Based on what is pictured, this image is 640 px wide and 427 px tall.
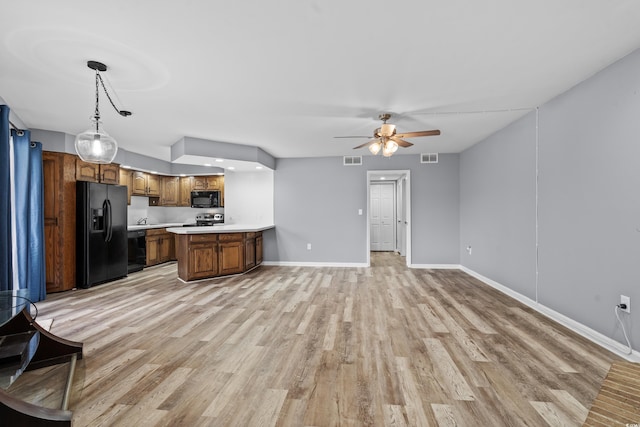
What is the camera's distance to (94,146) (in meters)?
2.25

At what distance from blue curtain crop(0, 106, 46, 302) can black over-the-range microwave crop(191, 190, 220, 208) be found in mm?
3108

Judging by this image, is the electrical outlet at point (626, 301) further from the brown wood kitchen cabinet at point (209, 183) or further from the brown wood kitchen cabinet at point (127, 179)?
the brown wood kitchen cabinet at point (127, 179)

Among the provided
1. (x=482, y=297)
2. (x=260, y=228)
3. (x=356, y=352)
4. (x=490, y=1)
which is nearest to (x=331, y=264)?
(x=260, y=228)

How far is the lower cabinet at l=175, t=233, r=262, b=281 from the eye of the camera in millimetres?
4758

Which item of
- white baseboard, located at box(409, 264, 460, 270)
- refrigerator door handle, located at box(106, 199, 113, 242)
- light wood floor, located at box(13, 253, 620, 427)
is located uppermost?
refrigerator door handle, located at box(106, 199, 113, 242)

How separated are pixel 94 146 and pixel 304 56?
190 centimetres

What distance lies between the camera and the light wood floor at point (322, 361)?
1.66 metres

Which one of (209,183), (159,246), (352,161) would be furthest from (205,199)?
(352,161)

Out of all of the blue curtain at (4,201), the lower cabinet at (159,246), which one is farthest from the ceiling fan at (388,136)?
the lower cabinet at (159,246)

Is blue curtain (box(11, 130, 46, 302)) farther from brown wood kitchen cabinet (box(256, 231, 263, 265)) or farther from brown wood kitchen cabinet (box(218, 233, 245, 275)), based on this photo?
brown wood kitchen cabinet (box(256, 231, 263, 265))

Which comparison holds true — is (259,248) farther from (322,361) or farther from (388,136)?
(322,361)

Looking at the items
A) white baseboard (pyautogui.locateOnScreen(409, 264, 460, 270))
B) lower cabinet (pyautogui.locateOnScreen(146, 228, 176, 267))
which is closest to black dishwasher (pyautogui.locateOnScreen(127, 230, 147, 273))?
lower cabinet (pyautogui.locateOnScreen(146, 228, 176, 267))

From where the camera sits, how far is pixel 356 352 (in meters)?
2.38

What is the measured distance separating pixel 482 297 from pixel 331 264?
3.06 meters
